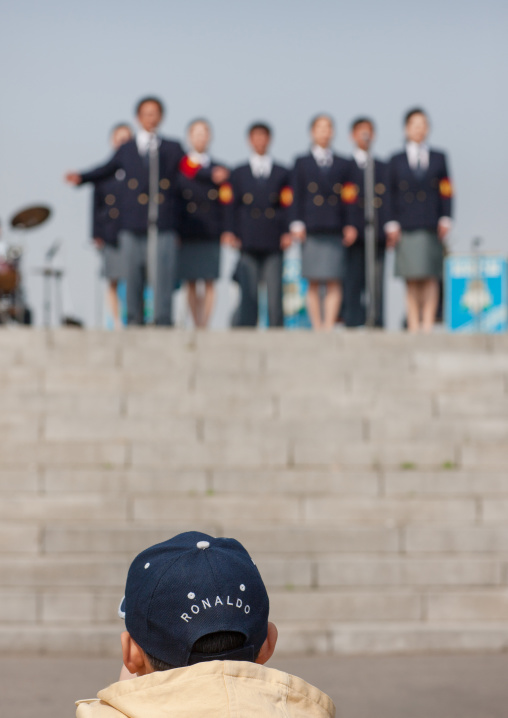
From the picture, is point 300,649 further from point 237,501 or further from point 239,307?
point 239,307

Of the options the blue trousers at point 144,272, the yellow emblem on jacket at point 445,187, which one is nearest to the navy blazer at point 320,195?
the yellow emblem on jacket at point 445,187

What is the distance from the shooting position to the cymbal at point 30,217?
11.4 meters

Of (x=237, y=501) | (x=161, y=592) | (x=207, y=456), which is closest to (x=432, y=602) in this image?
(x=237, y=501)

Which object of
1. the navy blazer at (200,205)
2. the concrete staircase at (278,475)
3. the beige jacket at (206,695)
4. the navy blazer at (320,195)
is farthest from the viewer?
the navy blazer at (200,205)

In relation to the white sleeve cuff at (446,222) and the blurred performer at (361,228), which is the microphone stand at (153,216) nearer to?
the blurred performer at (361,228)

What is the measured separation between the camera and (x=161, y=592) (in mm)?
1357

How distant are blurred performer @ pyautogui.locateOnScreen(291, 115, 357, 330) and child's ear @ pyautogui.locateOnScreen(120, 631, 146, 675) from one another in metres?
8.00

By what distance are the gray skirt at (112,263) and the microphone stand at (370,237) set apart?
2.22 meters

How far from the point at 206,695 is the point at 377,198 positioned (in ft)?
28.2

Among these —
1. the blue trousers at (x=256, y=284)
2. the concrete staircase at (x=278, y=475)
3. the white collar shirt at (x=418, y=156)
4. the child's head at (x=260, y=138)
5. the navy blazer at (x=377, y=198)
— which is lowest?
the concrete staircase at (x=278, y=475)

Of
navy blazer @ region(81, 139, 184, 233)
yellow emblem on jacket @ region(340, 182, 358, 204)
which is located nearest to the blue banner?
yellow emblem on jacket @ region(340, 182, 358, 204)

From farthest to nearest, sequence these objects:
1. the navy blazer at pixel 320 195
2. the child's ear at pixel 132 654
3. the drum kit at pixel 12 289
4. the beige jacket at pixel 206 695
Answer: the drum kit at pixel 12 289 → the navy blazer at pixel 320 195 → the child's ear at pixel 132 654 → the beige jacket at pixel 206 695

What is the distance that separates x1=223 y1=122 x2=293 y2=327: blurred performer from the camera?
951 cm

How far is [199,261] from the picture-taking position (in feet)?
31.4
